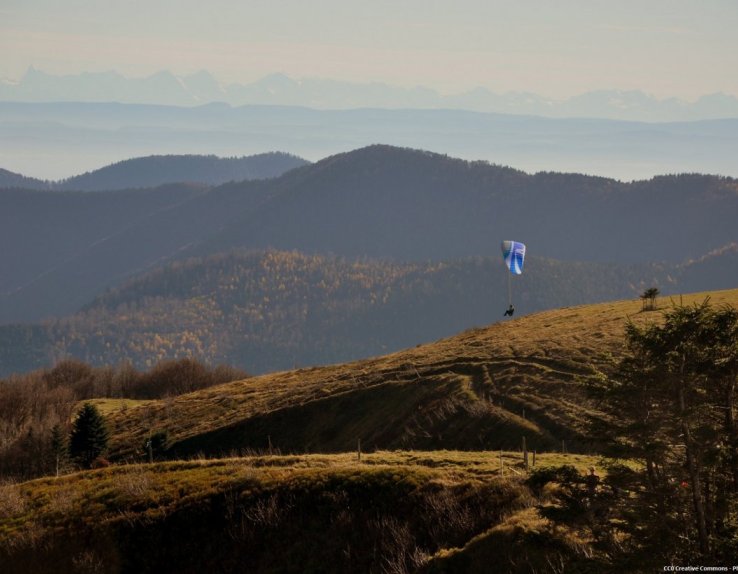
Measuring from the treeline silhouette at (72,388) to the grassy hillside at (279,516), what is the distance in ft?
155

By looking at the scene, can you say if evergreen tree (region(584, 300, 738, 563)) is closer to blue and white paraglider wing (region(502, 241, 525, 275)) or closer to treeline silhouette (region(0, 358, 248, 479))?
blue and white paraglider wing (region(502, 241, 525, 275))

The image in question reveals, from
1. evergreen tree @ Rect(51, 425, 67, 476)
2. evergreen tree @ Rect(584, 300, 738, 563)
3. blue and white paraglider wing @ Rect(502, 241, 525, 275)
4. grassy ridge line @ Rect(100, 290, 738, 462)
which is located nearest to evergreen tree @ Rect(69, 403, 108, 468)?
evergreen tree @ Rect(51, 425, 67, 476)

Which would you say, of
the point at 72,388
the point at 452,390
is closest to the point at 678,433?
the point at 452,390

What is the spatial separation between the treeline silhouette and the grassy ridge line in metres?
16.8

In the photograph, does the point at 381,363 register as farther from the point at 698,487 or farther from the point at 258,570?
the point at 698,487

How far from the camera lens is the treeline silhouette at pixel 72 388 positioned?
354ft

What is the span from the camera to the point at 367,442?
194 ft

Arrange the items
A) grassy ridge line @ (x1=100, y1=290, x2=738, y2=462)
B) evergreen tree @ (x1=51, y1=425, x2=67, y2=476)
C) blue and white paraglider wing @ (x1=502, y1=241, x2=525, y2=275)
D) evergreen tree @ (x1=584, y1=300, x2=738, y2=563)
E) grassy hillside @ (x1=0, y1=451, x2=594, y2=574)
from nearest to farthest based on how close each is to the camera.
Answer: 1. evergreen tree @ (x1=584, y1=300, x2=738, y2=563)
2. grassy hillside @ (x1=0, y1=451, x2=594, y2=574)
3. grassy ridge line @ (x1=100, y1=290, x2=738, y2=462)
4. blue and white paraglider wing @ (x1=502, y1=241, x2=525, y2=275)
5. evergreen tree @ (x1=51, y1=425, x2=67, y2=476)

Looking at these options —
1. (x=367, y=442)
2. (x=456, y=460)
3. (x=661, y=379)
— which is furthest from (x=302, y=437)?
(x=661, y=379)

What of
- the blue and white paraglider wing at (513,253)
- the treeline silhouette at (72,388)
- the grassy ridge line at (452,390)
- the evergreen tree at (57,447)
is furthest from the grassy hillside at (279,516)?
the treeline silhouette at (72,388)

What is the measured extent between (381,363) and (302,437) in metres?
20.3

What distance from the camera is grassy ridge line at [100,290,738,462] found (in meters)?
56.1

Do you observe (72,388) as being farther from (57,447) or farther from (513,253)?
(513,253)

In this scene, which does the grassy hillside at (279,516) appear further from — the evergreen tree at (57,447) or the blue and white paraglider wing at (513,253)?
the blue and white paraglider wing at (513,253)
